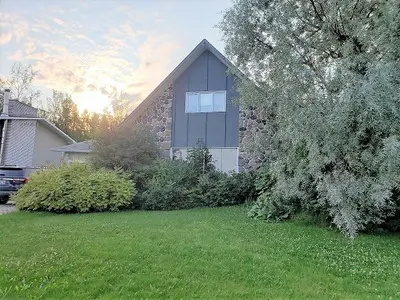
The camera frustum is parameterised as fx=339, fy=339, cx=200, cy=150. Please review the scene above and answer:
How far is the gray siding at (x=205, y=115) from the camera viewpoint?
591 inches

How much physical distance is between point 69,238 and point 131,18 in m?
8.14

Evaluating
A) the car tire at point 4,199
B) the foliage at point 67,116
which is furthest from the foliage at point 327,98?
the foliage at point 67,116

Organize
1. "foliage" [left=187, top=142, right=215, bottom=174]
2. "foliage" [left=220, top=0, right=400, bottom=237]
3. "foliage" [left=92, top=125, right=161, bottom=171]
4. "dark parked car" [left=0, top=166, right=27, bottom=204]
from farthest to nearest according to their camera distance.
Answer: "foliage" [left=187, top=142, right=215, bottom=174] → "foliage" [left=92, top=125, right=161, bottom=171] → "dark parked car" [left=0, top=166, right=27, bottom=204] → "foliage" [left=220, top=0, right=400, bottom=237]

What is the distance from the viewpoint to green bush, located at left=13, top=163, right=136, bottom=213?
35.8ft

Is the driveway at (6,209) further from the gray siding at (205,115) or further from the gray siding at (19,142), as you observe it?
the gray siding at (19,142)

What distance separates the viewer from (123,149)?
44.1 feet

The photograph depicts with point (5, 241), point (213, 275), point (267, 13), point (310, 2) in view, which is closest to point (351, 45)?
point (310, 2)

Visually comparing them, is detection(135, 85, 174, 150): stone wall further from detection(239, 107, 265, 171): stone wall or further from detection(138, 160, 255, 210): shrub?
detection(239, 107, 265, 171): stone wall

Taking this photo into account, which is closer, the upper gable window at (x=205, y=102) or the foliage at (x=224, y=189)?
the foliage at (x=224, y=189)

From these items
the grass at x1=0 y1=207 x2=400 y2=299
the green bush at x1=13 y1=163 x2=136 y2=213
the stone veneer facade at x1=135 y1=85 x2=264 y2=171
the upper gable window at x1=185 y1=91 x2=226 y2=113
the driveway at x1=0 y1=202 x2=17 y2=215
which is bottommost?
the grass at x1=0 y1=207 x2=400 y2=299

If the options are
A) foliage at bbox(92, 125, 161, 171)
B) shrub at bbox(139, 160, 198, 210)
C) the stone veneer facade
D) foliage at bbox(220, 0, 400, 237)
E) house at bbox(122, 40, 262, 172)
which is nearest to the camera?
foliage at bbox(220, 0, 400, 237)

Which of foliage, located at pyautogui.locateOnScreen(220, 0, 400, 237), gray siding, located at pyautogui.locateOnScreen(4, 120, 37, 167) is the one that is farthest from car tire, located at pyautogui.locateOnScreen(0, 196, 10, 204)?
foliage, located at pyautogui.locateOnScreen(220, 0, 400, 237)

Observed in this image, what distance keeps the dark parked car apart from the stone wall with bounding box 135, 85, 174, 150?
19.1ft

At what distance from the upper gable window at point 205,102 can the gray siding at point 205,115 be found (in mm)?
185
